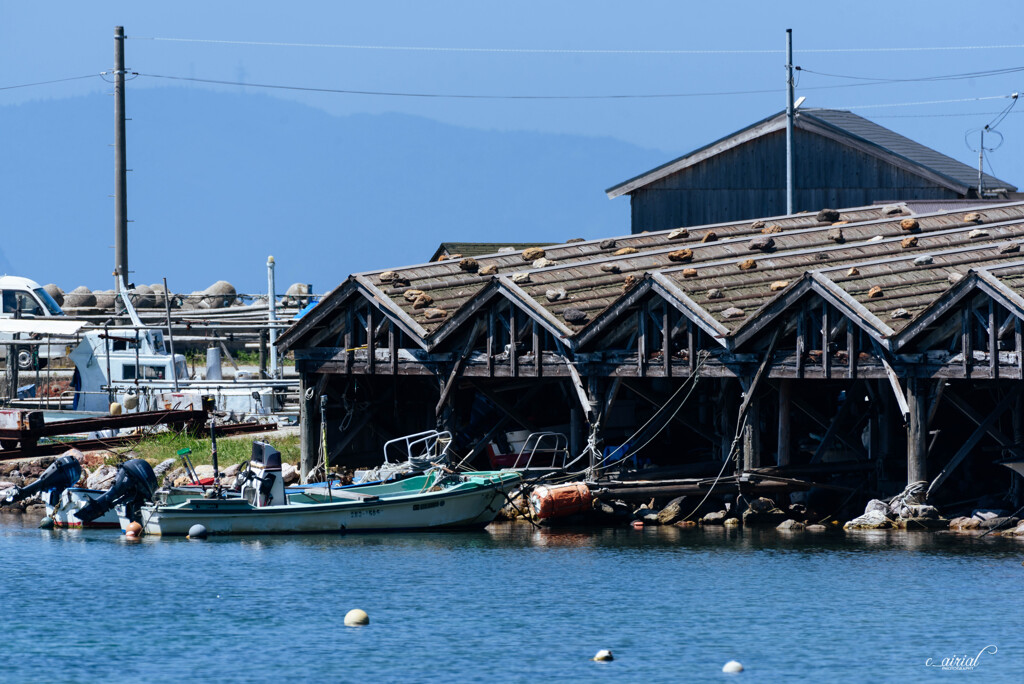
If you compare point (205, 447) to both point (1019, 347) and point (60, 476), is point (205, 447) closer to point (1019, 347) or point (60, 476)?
point (60, 476)

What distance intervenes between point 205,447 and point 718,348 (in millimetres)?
14587

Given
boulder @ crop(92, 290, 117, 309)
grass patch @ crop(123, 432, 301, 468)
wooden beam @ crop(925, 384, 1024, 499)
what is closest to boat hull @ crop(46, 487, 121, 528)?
grass patch @ crop(123, 432, 301, 468)

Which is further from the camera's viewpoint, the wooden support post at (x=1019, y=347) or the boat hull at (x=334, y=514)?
the boat hull at (x=334, y=514)

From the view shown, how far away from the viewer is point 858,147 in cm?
4903

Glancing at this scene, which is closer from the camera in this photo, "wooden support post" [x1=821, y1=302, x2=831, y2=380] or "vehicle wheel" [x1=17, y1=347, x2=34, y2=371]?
"wooden support post" [x1=821, y1=302, x2=831, y2=380]

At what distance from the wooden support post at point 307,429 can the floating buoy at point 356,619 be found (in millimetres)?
14395

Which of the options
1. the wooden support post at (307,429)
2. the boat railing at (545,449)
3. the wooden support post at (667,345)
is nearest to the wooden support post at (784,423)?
the wooden support post at (667,345)

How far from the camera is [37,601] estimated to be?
27.5m

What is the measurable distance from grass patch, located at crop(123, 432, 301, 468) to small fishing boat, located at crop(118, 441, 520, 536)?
6.70 m

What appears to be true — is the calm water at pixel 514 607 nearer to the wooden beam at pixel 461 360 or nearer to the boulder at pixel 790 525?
the boulder at pixel 790 525

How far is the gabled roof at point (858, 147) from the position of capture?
160 feet

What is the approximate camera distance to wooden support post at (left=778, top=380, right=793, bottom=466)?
113ft

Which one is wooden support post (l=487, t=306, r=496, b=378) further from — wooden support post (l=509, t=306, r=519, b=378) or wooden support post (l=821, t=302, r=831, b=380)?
wooden support post (l=821, t=302, r=831, b=380)

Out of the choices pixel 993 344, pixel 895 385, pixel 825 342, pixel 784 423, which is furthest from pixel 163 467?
pixel 993 344
